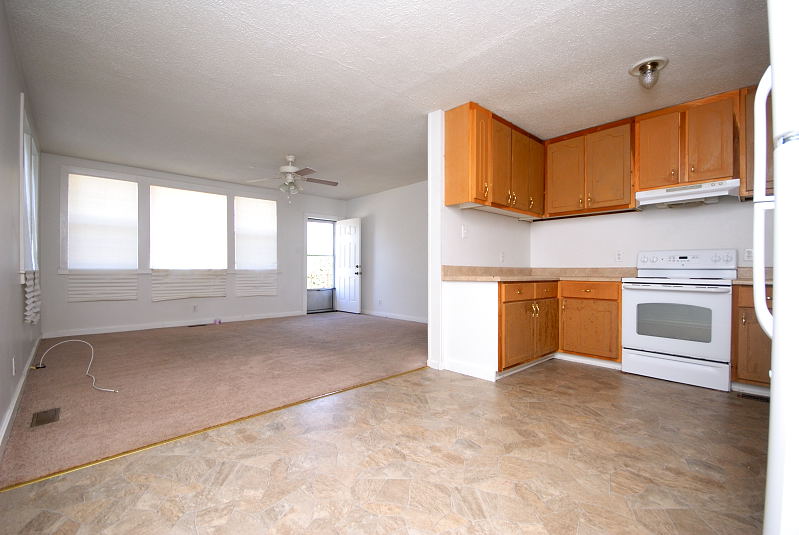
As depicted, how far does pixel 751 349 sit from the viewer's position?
272 centimetres

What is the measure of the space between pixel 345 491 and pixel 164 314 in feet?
18.1

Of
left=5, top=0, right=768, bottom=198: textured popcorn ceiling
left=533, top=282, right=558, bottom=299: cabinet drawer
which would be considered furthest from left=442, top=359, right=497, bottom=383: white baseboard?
left=5, top=0, right=768, bottom=198: textured popcorn ceiling

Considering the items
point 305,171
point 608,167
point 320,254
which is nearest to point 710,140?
point 608,167

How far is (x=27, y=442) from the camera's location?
1985mm

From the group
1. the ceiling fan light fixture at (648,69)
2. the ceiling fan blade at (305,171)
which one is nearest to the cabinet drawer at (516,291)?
the ceiling fan light fixture at (648,69)

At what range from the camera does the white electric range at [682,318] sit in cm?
285

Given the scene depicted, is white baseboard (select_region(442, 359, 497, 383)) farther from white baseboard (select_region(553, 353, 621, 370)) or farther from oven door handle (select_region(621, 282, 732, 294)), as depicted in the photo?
A: oven door handle (select_region(621, 282, 732, 294))

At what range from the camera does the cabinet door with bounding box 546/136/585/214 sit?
386cm

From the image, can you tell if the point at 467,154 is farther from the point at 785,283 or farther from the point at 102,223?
the point at 102,223

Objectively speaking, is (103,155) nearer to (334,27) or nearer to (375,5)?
(334,27)

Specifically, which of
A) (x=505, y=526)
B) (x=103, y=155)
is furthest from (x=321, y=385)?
(x=103, y=155)

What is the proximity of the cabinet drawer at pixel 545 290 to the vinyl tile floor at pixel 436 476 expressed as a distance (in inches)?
46.0

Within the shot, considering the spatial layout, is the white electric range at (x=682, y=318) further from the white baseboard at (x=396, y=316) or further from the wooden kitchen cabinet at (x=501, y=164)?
the white baseboard at (x=396, y=316)

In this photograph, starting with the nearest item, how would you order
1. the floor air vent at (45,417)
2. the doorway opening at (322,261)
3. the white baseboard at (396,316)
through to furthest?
the floor air vent at (45,417) → the white baseboard at (396,316) → the doorway opening at (322,261)
